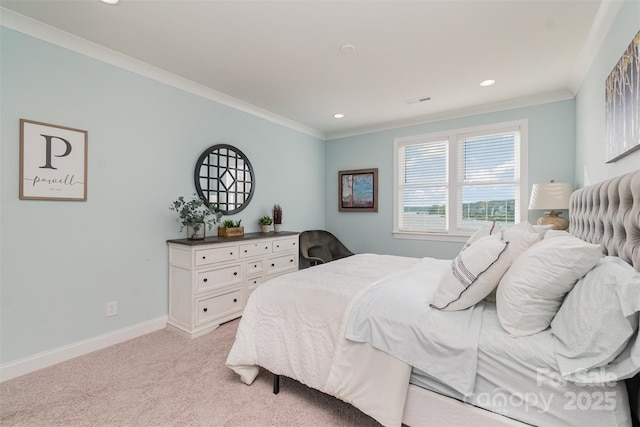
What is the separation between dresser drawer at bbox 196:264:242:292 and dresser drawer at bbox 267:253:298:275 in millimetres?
473

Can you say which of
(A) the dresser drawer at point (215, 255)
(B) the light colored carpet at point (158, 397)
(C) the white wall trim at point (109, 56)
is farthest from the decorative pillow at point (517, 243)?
(C) the white wall trim at point (109, 56)

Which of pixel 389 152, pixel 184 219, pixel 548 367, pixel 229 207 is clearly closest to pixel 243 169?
pixel 229 207

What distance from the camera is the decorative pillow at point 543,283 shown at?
1.12 metres

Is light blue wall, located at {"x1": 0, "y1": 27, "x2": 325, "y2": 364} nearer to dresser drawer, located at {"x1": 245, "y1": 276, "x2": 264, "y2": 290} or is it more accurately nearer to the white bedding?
dresser drawer, located at {"x1": 245, "y1": 276, "x2": 264, "y2": 290}

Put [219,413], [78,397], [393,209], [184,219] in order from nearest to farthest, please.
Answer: [219,413] < [78,397] < [184,219] < [393,209]

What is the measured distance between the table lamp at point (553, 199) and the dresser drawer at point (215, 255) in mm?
3267

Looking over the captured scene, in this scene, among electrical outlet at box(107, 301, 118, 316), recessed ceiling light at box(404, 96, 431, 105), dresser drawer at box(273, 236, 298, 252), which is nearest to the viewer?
electrical outlet at box(107, 301, 118, 316)

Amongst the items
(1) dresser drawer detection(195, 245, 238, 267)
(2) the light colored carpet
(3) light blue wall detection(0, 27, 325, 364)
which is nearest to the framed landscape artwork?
(3) light blue wall detection(0, 27, 325, 364)

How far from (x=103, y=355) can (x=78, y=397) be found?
1.85 ft

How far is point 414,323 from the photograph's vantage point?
1.35m

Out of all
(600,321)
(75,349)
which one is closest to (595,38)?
(600,321)

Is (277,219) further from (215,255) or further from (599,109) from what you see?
(599,109)

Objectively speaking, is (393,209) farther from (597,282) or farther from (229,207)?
(597,282)

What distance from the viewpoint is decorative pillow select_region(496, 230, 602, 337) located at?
1.12 meters
